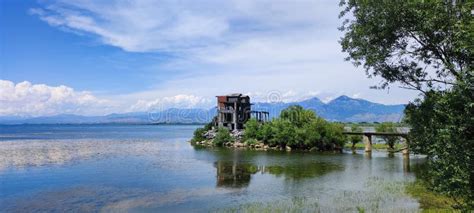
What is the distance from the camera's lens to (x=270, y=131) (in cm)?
9281

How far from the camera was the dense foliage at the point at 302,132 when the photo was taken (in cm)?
8569

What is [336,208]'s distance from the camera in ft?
94.3

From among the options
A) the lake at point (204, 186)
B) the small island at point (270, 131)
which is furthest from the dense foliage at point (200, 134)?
the lake at point (204, 186)

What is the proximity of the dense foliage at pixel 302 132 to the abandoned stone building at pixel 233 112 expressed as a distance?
50.5ft

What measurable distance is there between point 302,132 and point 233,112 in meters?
27.2

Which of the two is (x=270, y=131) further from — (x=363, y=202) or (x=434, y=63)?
(x=434, y=63)

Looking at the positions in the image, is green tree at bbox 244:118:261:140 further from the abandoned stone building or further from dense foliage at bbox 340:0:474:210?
dense foliage at bbox 340:0:474:210

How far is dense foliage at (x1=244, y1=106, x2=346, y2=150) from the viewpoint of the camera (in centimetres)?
8569

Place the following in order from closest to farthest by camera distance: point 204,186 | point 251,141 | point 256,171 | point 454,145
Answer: point 454,145, point 204,186, point 256,171, point 251,141

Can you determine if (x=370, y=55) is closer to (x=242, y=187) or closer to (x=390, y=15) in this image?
(x=390, y=15)

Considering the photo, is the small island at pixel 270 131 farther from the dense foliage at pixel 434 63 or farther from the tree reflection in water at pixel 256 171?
the dense foliage at pixel 434 63

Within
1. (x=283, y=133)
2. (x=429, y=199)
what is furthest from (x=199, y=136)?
(x=429, y=199)

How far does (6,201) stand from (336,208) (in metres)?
25.7

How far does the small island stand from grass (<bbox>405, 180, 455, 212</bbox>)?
47284 mm
